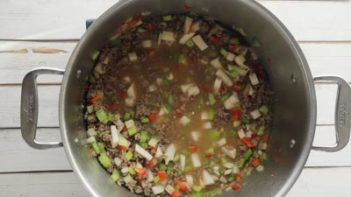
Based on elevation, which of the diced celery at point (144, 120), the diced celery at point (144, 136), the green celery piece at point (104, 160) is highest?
the diced celery at point (144, 120)

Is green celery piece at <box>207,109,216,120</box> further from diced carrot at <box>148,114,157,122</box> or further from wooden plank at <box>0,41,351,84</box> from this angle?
wooden plank at <box>0,41,351,84</box>

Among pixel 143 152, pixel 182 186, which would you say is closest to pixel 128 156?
pixel 143 152

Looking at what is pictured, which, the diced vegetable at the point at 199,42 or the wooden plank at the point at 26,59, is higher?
the diced vegetable at the point at 199,42

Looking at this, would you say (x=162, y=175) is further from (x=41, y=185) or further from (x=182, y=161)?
(x=41, y=185)

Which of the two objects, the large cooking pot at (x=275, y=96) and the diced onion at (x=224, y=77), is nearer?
the large cooking pot at (x=275, y=96)

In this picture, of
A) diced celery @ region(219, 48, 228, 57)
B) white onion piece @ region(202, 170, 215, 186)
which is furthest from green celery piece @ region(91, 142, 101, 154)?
diced celery @ region(219, 48, 228, 57)

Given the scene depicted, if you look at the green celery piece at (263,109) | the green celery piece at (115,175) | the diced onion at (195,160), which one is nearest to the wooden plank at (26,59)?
the green celery piece at (115,175)

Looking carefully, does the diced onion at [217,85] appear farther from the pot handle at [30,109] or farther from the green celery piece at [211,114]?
the pot handle at [30,109]

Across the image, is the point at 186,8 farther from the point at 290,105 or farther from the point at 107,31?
the point at 290,105
